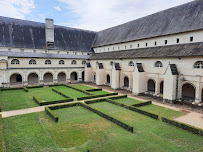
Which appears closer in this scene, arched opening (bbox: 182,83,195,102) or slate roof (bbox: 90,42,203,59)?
slate roof (bbox: 90,42,203,59)

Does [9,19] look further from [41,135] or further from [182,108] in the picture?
[182,108]

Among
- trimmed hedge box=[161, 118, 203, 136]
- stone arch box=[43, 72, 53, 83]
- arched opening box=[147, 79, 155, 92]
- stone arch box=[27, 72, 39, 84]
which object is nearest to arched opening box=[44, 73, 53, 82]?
stone arch box=[43, 72, 53, 83]

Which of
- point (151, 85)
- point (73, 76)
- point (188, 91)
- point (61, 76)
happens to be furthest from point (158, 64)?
point (61, 76)

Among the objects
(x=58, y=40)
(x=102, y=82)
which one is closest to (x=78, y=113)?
(x=102, y=82)

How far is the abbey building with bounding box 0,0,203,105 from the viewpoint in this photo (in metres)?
22.0

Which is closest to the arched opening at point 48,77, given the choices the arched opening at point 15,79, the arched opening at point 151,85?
the arched opening at point 15,79

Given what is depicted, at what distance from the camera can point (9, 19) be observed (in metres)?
36.7

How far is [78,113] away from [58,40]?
30760 millimetres

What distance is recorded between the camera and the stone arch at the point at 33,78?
3694 cm

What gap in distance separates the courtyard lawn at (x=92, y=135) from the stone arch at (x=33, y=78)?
24125mm

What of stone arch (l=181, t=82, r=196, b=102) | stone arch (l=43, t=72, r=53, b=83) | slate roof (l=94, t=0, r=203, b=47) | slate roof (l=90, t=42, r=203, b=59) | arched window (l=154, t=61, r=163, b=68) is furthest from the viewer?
stone arch (l=43, t=72, r=53, b=83)

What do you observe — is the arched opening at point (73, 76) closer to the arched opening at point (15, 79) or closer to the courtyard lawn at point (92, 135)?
the arched opening at point (15, 79)

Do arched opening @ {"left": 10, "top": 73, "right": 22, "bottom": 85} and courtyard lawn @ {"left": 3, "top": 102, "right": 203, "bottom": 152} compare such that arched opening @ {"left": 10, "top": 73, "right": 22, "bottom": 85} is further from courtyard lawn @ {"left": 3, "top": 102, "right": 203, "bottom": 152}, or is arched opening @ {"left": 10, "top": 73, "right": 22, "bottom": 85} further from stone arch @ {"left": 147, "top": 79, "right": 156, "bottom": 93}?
stone arch @ {"left": 147, "top": 79, "right": 156, "bottom": 93}

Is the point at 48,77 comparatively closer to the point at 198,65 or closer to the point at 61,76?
the point at 61,76
